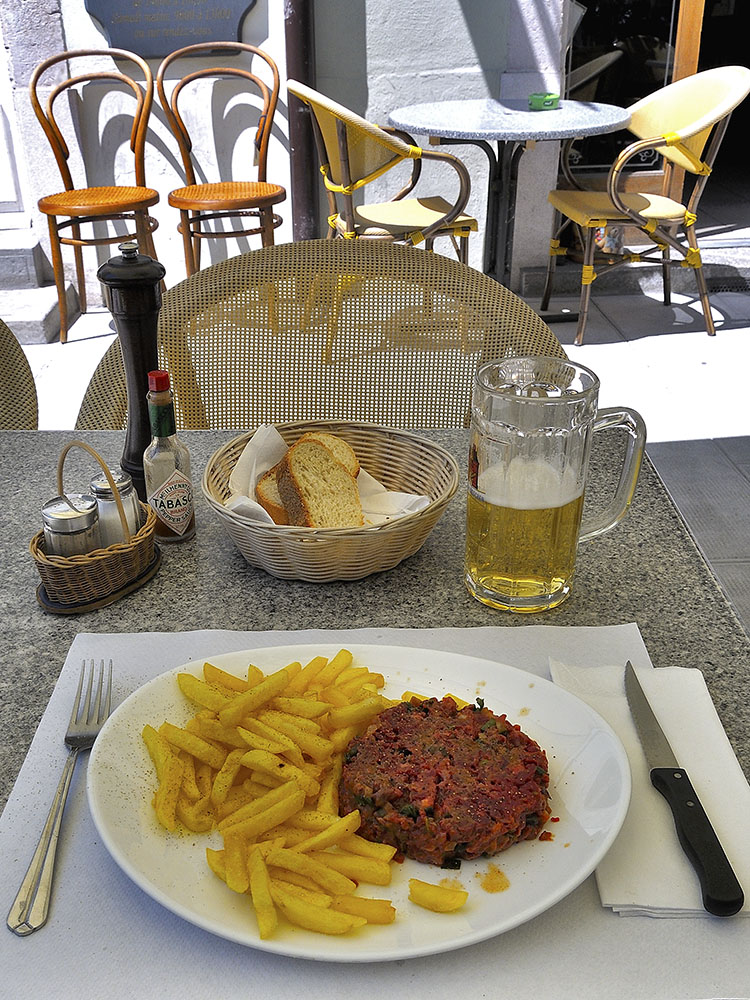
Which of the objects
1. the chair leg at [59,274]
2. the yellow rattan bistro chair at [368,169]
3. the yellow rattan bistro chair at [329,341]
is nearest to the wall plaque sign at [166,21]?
the yellow rattan bistro chair at [368,169]

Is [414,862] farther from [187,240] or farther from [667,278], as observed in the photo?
[667,278]

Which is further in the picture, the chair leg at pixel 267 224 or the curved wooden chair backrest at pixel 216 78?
the curved wooden chair backrest at pixel 216 78

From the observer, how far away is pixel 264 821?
2.04 feet

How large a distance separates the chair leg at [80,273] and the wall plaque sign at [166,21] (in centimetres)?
90

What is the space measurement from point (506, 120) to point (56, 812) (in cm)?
354

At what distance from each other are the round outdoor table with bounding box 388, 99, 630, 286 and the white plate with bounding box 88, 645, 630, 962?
120 inches

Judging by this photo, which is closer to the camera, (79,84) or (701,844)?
(701,844)

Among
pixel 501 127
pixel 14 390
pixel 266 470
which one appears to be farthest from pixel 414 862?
pixel 501 127

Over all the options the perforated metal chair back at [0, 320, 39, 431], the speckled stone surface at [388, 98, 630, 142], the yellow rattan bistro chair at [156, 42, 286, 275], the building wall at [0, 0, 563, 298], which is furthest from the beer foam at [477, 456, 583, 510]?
the building wall at [0, 0, 563, 298]

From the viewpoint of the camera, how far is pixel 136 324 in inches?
43.5

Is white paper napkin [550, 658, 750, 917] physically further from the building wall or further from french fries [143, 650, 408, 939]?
the building wall

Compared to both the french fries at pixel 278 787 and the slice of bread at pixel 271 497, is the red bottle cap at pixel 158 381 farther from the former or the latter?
the french fries at pixel 278 787

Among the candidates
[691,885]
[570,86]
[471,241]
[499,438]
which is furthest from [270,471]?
[570,86]

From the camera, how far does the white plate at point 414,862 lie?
57cm
